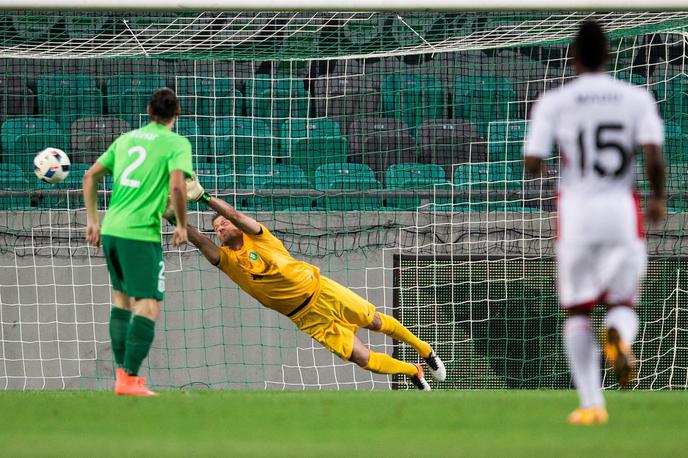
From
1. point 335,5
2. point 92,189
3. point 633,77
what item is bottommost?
point 92,189

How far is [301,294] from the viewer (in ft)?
30.2

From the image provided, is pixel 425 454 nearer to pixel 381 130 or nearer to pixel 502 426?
pixel 502 426

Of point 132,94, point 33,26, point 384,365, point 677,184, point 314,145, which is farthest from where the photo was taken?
point 132,94

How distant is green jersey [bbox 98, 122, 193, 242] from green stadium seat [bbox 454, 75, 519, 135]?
5888 mm

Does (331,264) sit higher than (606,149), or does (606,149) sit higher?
(606,149)

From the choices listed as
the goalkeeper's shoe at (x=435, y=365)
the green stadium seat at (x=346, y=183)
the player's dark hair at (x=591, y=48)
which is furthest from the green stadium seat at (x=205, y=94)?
the player's dark hair at (x=591, y=48)

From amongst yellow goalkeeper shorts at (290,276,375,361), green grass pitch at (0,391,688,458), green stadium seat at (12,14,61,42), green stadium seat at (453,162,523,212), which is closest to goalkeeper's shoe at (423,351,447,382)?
yellow goalkeeper shorts at (290,276,375,361)

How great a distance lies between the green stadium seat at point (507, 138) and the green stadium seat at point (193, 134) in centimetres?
310

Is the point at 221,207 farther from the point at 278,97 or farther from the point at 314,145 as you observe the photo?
the point at 278,97

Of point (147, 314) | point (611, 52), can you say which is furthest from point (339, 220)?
point (147, 314)

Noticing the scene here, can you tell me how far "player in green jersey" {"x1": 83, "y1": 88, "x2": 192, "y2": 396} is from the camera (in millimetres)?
6812

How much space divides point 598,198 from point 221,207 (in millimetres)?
4249

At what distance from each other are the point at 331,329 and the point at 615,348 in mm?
4846

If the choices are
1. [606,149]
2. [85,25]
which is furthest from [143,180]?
[85,25]
